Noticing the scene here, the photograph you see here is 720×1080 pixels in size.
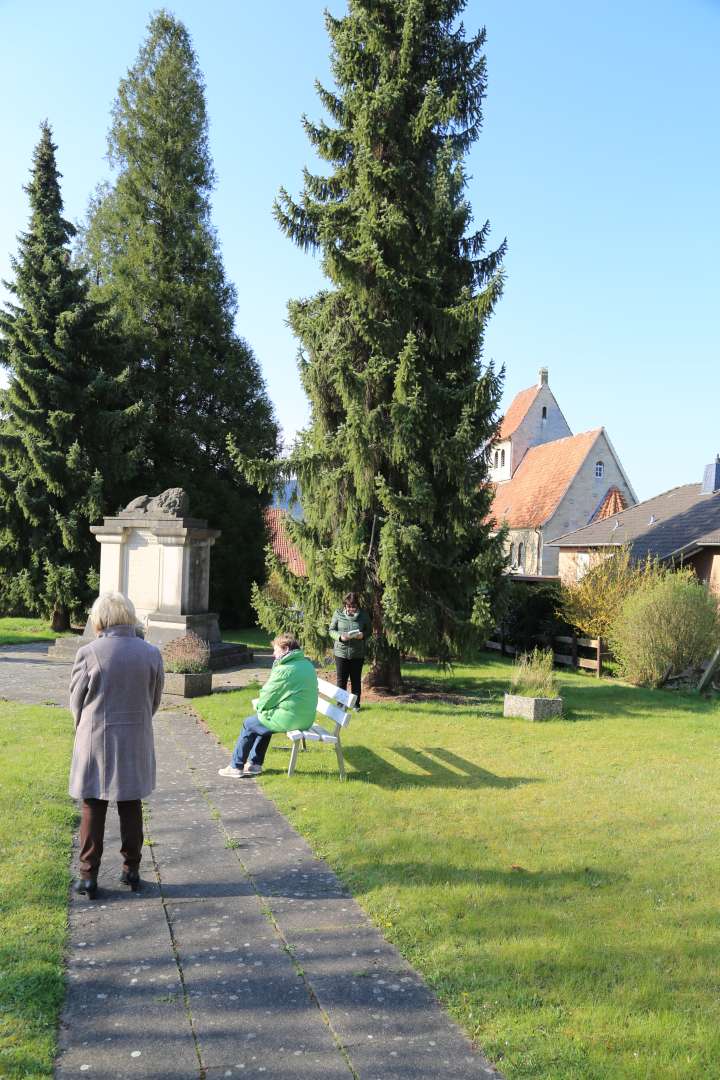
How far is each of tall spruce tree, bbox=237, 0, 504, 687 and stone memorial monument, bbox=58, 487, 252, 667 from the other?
9.00ft

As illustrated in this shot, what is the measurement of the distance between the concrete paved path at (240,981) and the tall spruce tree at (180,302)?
68.0 feet

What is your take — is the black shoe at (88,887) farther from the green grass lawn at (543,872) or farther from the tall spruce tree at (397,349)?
the tall spruce tree at (397,349)

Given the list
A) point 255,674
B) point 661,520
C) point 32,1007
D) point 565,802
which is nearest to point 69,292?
point 255,674

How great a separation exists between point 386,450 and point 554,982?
992 centimetres

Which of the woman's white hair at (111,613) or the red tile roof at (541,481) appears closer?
the woman's white hair at (111,613)

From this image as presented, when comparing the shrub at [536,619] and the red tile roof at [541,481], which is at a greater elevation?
the red tile roof at [541,481]

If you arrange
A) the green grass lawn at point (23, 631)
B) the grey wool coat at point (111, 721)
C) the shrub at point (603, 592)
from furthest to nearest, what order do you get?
the green grass lawn at point (23, 631)
the shrub at point (603, 592)
the grey wool coat at point (111, 721)

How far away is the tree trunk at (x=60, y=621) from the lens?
23.3m

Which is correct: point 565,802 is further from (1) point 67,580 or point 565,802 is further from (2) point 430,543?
(1) point 67,580

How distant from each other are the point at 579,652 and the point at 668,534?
6.17 metres

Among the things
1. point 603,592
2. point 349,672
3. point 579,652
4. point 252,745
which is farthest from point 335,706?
point 579,652

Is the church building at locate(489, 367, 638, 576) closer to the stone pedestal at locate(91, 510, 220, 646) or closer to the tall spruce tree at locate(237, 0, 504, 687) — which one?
the stone pedestal at locate(91, 510, 220, 646)

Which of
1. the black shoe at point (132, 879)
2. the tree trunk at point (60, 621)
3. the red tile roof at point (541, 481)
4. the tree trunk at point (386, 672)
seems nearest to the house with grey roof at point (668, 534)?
the red tile roof at point (541, 481)

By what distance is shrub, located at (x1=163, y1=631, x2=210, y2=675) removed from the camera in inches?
513
